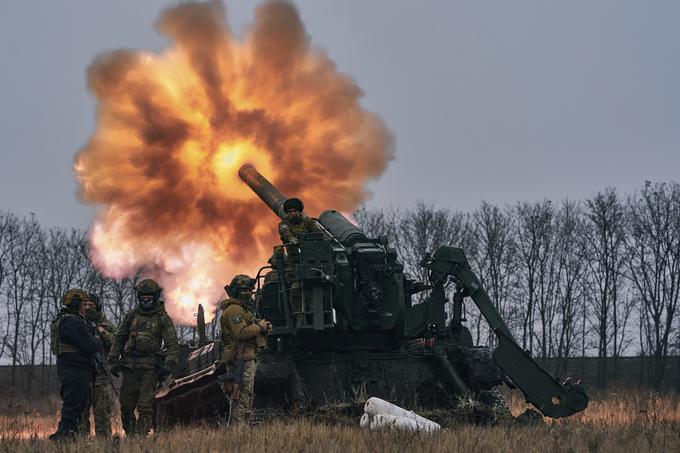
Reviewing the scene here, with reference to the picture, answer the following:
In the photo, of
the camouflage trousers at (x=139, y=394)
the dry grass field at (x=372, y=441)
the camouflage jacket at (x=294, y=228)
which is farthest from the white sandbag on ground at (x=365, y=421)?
the camouflage jacket at (x=294, y=228)

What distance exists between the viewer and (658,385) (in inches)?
1845

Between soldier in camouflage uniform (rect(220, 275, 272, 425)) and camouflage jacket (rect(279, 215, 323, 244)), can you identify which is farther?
camouflage jacket (rect(279, 215, 323, 244))

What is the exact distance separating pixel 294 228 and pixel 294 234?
5.9 inches

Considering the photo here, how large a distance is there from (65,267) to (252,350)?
42596 millimetres

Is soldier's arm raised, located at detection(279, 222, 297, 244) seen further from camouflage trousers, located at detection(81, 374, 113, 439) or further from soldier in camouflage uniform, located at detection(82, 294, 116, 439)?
camouflage trousers, located at detection(81, 374, 113, 439)

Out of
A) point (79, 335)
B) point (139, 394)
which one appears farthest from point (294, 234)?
point (79, 335)

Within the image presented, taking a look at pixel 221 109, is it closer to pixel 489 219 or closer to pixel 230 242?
pixel 230 242

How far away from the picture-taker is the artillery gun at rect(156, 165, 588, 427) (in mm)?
14766

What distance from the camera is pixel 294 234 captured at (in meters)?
16.0

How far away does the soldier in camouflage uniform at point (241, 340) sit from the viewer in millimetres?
13672

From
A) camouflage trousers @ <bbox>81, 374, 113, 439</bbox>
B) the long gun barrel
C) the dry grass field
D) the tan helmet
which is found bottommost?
the dry grass field

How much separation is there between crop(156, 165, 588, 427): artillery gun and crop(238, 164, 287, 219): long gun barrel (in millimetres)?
3300

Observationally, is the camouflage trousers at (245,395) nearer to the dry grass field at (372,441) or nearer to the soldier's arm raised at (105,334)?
the dry grass field at (372,441)

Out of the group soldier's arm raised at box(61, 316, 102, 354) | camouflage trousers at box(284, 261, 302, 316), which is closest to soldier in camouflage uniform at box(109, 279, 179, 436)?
soldier's arm raised at box(61, 316, 102, 354)
